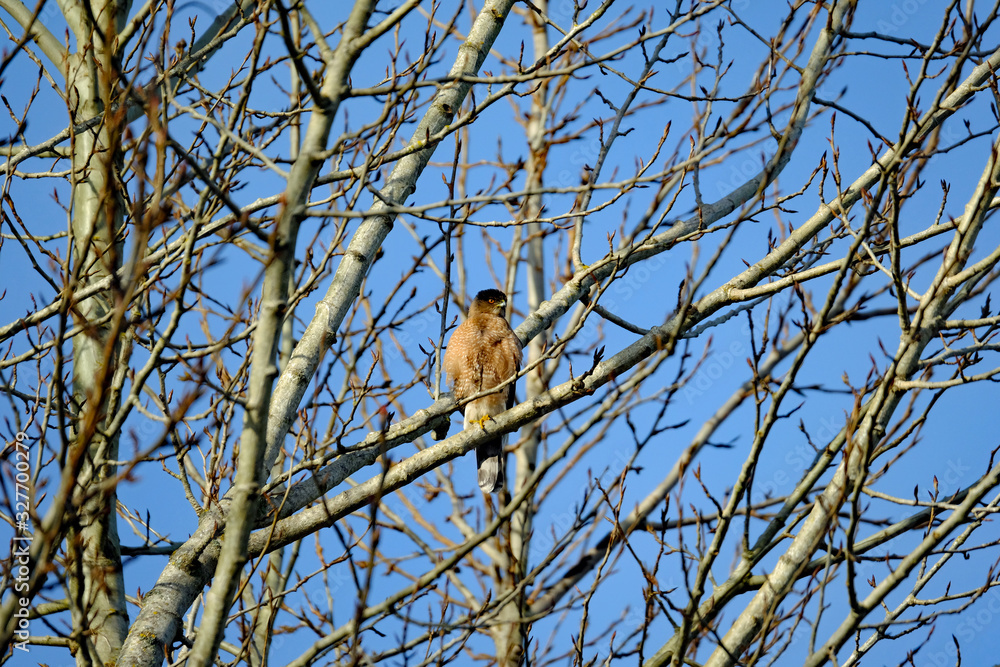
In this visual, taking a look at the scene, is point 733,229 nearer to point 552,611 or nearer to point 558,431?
point 552,611

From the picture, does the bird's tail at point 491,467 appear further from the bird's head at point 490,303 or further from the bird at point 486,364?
the bird's head at point 490,303

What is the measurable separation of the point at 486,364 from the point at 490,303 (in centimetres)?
54

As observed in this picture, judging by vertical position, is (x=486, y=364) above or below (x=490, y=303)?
below

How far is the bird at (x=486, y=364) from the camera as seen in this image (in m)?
5.36

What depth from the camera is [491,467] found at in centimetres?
541

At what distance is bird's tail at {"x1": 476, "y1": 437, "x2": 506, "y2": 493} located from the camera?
5.40 m

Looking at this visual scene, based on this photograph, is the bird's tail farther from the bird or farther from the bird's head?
the bird's head

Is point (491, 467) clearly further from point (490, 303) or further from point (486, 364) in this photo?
point (490, 303)

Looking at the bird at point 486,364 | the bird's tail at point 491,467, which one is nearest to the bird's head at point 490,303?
the bird at point 486,364

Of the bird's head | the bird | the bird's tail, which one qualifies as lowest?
the bird's tail

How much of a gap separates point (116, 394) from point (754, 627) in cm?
231

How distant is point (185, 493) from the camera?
11.3 ft

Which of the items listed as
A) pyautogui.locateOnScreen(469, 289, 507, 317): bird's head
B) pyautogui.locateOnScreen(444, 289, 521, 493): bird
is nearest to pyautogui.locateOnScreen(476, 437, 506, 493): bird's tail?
pyautogui.locateOnScreen(444, 289, 521, 493): bird

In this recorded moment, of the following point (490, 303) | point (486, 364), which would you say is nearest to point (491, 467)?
point (486, 364)
